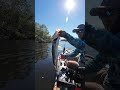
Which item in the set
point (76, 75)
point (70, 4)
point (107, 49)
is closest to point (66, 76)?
point (76, 75)

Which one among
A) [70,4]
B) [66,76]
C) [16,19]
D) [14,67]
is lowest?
[14,67]

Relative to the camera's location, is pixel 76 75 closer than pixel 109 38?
No

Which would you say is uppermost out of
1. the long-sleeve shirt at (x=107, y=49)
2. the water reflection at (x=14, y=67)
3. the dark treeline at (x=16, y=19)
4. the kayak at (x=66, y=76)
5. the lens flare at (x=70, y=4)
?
the dark treeline at (x=16, y=19)

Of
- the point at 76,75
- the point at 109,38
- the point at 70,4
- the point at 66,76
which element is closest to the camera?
the point at 109,38

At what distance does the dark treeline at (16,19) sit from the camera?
4122cm

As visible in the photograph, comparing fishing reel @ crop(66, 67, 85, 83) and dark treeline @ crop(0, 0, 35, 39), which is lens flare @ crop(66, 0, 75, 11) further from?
dark treeline @ crop(0, 0, 35, 39)

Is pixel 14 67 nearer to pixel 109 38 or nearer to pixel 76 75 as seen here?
pixel 76 75

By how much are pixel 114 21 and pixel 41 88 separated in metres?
7.43

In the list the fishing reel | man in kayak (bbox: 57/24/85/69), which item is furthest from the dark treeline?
the fishing reel

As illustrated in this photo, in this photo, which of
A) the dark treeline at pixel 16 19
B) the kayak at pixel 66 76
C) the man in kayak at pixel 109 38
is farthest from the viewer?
the dark treeline at pixel 16 19

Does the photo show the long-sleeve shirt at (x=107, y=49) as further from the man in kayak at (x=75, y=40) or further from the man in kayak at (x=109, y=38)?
the man in kayak at (x=75, y=40)

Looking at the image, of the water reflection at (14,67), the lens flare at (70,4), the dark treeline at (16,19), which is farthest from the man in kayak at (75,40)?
the dark treeline at (16,19)

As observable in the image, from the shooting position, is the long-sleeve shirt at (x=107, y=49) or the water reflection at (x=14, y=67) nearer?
the long-sleeve shirt at (x=107, y=49)

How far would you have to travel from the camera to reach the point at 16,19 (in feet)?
143
